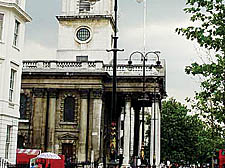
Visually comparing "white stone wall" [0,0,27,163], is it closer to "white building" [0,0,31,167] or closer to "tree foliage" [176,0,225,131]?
"white building" [0,0,31,167]

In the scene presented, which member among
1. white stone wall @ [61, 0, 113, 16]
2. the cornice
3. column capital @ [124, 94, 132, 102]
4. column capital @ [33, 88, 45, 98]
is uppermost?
white stone wall @ [61, 0, 113, 16]

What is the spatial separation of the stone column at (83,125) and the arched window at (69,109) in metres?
1.38

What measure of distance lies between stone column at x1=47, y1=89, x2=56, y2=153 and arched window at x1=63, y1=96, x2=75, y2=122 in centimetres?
129

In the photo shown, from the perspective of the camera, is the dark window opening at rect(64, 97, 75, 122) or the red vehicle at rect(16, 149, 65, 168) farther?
the dark window opening at rect(64, 97, 75, 122)

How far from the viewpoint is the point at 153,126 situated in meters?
48.1

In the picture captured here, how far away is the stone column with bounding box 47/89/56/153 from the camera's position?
48.9m

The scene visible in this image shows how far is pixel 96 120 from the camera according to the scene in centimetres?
4791

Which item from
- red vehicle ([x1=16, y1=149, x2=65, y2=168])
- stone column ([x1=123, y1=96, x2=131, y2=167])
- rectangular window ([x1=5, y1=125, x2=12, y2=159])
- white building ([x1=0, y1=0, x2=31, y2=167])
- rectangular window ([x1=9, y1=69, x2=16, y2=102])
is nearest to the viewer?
white building ([x1=0, y1=0, x2=31, y2=167])

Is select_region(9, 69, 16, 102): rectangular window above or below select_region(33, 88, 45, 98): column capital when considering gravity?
below

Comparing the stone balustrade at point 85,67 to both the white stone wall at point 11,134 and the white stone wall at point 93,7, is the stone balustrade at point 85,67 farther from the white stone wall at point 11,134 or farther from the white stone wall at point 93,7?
the white stone wall at point 11,134

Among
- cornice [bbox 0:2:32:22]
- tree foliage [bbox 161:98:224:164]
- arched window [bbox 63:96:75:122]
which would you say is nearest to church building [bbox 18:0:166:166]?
arched window [bbox 63:96:75:122]

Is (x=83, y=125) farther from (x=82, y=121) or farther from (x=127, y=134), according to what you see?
(x=127, y=134)

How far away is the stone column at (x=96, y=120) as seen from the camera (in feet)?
155

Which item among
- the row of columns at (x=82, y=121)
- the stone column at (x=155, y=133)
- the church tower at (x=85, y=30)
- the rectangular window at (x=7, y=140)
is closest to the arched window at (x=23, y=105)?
the row of columns at (x=82, y=121)
